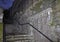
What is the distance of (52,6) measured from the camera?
2814mm

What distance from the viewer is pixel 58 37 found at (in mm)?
2617

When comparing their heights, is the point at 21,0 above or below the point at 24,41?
above

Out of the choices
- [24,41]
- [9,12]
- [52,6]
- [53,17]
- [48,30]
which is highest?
[9,12]

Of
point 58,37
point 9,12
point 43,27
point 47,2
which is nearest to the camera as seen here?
point 58,37

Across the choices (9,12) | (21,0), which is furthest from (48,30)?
(9,12)

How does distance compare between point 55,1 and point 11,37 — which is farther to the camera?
point 11,37

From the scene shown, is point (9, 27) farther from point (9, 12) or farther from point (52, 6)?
point (52, 6)

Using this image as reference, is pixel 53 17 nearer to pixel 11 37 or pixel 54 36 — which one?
pixel 54 36

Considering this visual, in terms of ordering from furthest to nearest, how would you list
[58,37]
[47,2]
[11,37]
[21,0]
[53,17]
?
[21,0] → [11,37] → [47,2] → [53,17] → [58,37]

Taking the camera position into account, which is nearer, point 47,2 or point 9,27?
point 47,2

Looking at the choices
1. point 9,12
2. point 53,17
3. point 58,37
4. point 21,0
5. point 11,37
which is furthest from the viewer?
point 9,12

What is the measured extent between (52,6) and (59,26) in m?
0.49

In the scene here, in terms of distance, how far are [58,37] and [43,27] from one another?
77cm

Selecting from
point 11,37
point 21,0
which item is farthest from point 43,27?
point 21,0
